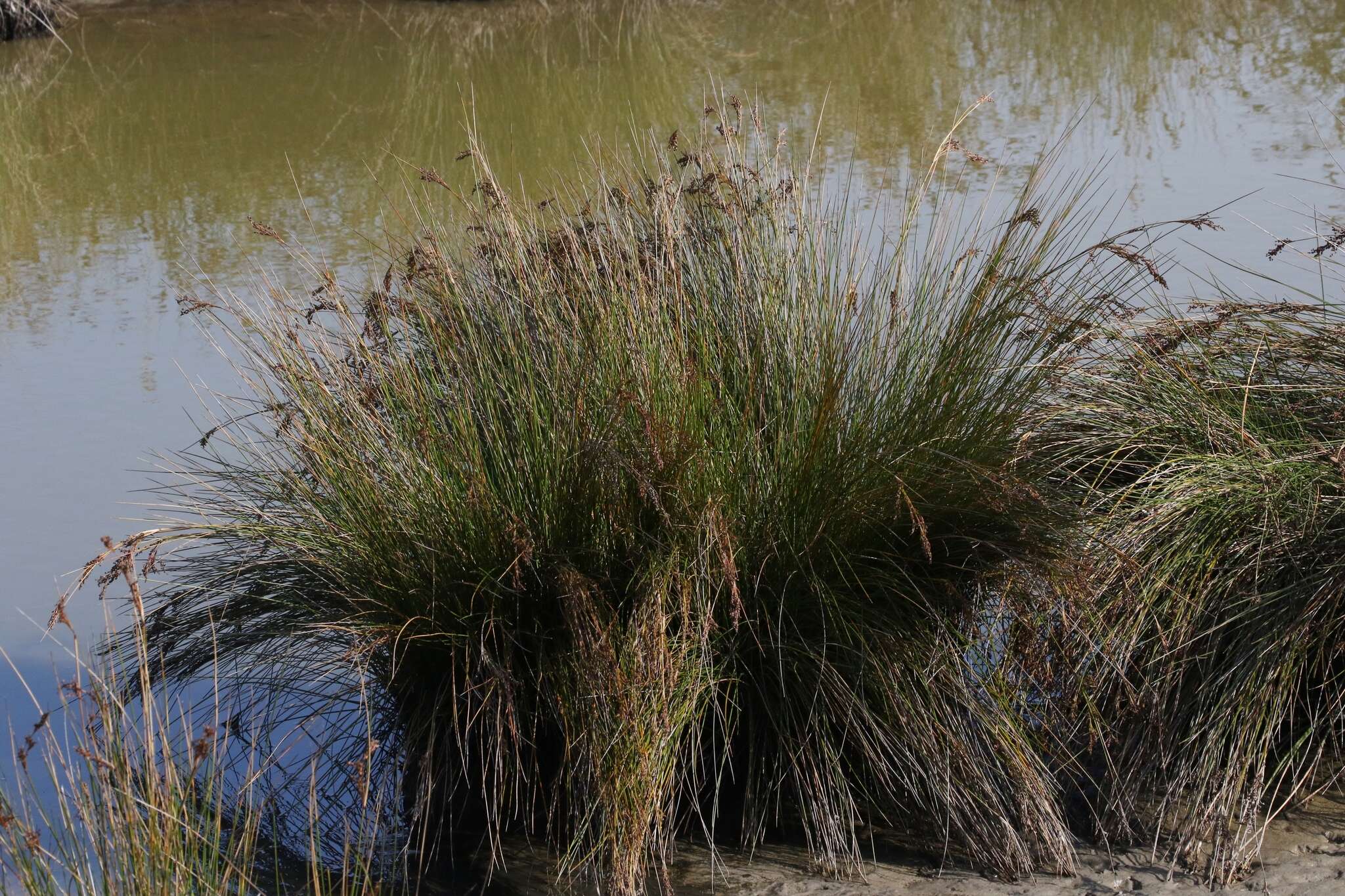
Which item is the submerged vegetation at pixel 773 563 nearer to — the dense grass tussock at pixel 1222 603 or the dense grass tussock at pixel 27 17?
the dense grass tussock at pixel 1222 603

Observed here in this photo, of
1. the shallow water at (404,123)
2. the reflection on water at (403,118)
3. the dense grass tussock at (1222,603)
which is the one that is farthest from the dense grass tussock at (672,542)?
the reflection on water at (403,118)

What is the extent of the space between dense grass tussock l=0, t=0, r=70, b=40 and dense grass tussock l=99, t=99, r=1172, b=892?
11899 mm

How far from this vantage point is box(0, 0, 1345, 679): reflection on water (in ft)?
18.9

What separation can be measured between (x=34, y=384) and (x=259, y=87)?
21.3 ft

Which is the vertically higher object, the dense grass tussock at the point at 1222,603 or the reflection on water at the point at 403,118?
the reflection on water at the point at 403,118

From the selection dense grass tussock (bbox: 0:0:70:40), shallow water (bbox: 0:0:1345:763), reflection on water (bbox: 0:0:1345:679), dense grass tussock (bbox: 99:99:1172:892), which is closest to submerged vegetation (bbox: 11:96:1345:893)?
dense grass tussock (bbox: 99:99:1172:892)

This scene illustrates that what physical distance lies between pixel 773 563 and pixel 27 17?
13.1 m

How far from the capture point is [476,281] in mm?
3258

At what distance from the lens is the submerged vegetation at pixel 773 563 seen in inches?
102

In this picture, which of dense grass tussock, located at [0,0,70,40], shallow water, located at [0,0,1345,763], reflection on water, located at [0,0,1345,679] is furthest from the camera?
dense grass tussock, located at [0,0,70,40]

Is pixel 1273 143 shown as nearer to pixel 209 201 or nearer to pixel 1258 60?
pixel 1258 60

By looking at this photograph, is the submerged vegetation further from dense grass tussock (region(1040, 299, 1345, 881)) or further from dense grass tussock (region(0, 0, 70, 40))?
dense grass tussock (region(0, 0, 70, 40))

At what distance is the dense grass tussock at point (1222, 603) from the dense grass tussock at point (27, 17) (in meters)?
12.8

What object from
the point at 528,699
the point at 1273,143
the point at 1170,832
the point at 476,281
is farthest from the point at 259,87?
the point at 1170,832
